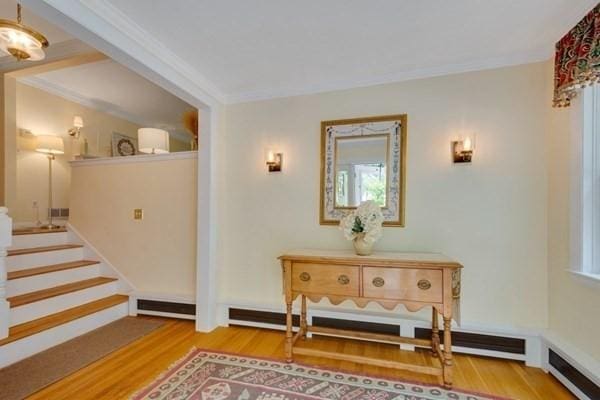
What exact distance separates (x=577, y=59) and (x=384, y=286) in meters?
1.86

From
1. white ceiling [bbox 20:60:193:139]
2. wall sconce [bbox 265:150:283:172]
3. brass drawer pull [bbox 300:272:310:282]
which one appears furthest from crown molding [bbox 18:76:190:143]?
brass drawer pull [bbox 300:272:310:282]

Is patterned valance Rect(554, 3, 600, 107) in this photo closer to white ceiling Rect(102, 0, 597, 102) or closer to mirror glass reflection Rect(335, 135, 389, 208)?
white ceiling Rect(102, 0, 597, 102)

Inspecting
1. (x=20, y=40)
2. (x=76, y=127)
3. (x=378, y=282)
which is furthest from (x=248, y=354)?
(x=76, y=127)

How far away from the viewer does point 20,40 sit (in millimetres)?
1867

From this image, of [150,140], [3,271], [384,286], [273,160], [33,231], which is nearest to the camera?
[384,286]

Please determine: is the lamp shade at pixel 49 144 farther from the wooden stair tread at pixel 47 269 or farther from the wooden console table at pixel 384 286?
the wooden console table at pixel 384 286

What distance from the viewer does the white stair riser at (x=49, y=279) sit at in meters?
2.45

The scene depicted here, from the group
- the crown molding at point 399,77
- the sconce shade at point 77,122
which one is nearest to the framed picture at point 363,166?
the crown molding at point 399,77

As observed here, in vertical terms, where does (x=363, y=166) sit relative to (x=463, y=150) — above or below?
below

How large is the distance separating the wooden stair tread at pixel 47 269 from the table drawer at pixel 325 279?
8.61 ft

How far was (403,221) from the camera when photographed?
7.71 ft

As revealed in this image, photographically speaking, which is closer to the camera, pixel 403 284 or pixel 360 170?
pixel 403 284

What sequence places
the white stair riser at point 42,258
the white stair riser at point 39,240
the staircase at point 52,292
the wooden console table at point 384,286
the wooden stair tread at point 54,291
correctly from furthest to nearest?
the white stair riser at point 39,240
the white stair riser at point 42,258
the wooden stair tread at point 54,291
the staircase at point 52,292
the wooden console table at point 384,286

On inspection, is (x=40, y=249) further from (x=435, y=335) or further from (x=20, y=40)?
(x=435, y=335)
